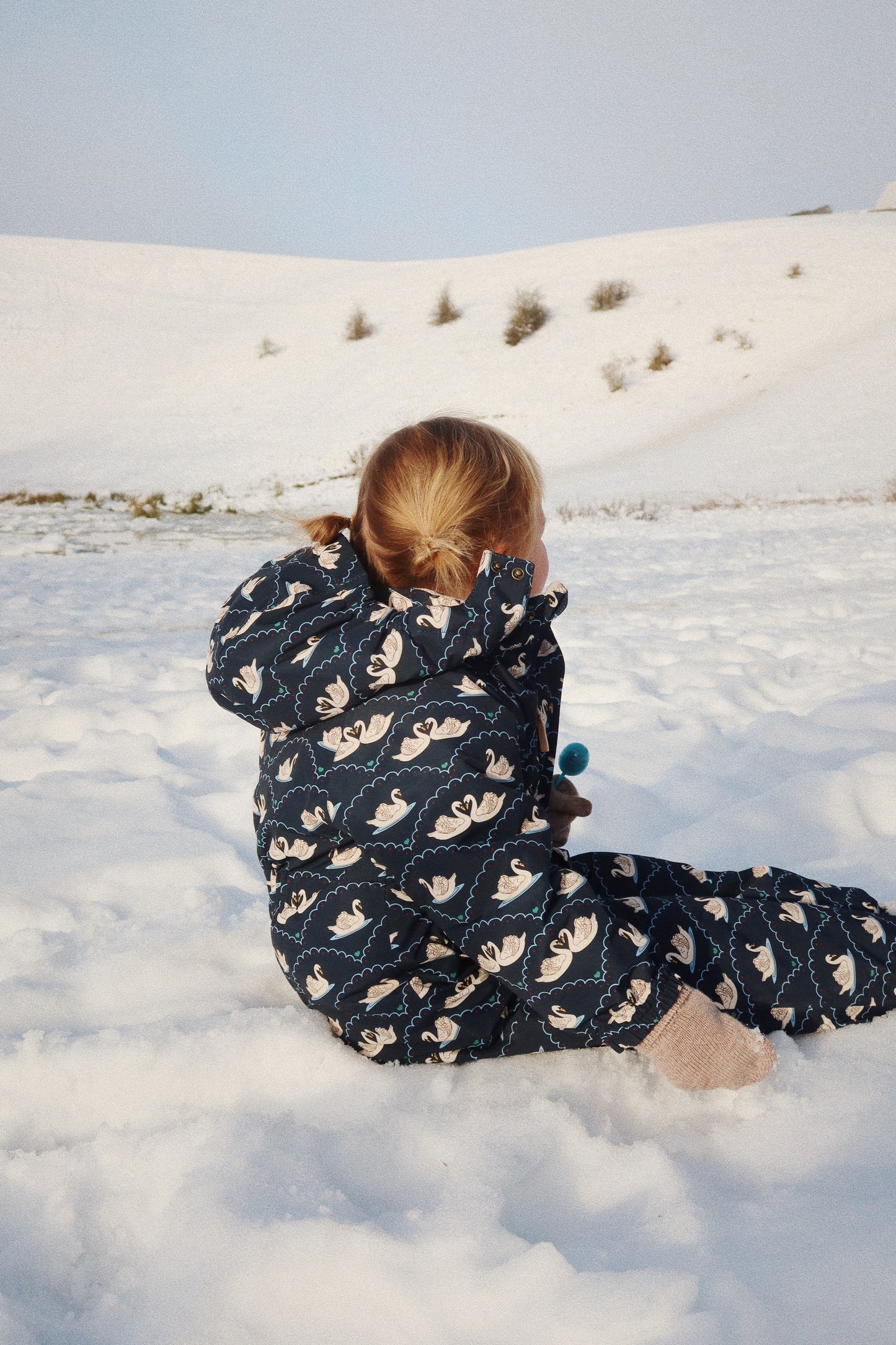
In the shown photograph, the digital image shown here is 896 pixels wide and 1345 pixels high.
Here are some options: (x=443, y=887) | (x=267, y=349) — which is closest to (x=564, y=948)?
(x=443, y=887)

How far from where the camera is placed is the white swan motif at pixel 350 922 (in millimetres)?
1362

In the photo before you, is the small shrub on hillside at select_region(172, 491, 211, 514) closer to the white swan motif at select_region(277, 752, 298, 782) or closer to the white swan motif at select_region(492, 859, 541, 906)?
the white swan motif at select_region(277, 752, 298, 782)

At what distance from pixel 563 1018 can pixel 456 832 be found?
297 mm

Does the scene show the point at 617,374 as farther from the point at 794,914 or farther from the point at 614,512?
the point at 794,914

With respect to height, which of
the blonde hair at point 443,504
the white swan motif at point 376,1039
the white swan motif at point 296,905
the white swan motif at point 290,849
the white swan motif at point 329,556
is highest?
the blonde hair at point 443,504

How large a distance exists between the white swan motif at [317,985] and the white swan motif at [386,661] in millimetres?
443

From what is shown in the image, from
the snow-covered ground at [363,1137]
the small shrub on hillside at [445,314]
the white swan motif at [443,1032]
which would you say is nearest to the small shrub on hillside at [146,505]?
the snow-covered ground at [363,1137]

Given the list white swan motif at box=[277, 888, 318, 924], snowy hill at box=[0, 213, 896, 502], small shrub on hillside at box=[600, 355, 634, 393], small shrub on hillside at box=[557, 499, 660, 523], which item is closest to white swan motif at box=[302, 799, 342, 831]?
white swan motif at box=[277, 888, 318, 924]

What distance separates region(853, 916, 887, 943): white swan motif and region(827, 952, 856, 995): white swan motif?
61 mm

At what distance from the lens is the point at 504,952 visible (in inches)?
49.4

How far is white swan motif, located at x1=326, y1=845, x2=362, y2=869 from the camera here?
1.39 m

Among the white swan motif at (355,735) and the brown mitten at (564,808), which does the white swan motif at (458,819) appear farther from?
the brown mitten at (564,808)

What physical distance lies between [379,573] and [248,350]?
22.3 metres

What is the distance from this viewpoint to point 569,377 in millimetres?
17891
